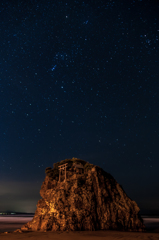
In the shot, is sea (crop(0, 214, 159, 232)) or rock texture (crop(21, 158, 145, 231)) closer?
rock texture (crop(21, 158, 145, 231))

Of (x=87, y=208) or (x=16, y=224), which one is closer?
Answer: (x=87, y=208)

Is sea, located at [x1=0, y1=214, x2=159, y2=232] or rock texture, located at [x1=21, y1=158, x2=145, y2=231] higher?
rock texture, located at [x1=21, y1=158, x2=145, y2=231]

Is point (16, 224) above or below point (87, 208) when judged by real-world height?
below

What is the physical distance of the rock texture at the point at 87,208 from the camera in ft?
71.2

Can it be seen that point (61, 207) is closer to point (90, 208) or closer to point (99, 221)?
point (90, 208)

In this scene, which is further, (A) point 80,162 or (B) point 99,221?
(A) point 80,162

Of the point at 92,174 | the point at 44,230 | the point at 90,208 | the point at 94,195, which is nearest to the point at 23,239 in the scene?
the point at 44,230

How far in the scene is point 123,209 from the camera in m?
24.5

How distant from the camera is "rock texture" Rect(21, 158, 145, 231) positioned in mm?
21688

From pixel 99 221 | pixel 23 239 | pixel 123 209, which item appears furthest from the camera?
pixel 123 209

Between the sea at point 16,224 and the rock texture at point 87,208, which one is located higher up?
the rock texture at point 87,208

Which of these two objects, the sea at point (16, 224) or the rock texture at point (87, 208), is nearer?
the rock texture at point (87, 208)

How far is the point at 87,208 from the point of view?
22.5 m

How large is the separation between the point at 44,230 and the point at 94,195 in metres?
7.19
